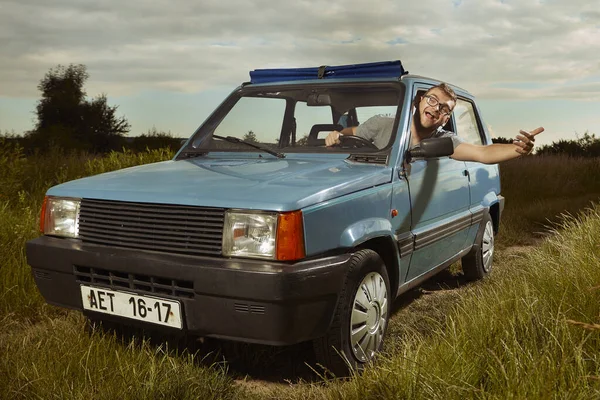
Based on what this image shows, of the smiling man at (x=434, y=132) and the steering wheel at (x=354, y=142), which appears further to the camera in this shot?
the smiling man at (x=434, y=132)

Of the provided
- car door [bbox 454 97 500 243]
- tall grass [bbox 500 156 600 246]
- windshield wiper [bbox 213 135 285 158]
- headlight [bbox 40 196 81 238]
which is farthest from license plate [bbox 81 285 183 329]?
tall grass [bbox 500 156 600 246]

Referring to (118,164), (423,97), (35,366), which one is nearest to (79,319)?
(35,366)

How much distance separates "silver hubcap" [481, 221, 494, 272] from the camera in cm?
605

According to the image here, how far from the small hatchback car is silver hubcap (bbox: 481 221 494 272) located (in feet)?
5.18

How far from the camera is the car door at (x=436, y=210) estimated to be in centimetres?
412

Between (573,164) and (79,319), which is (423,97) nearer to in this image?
(79,319)

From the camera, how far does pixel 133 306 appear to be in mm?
3150

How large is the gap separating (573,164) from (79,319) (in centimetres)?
1501

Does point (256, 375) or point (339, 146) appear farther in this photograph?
point (339, 146)

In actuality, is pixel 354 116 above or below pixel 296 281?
above

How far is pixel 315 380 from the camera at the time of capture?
11.3 ft

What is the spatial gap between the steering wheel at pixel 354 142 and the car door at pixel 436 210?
294 mm

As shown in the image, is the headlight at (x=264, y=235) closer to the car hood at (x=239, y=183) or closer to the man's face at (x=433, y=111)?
the car hood at (x=239, y=183)

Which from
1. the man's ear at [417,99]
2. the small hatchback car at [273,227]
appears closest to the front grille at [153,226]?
the small hatchback car at [273,227]
